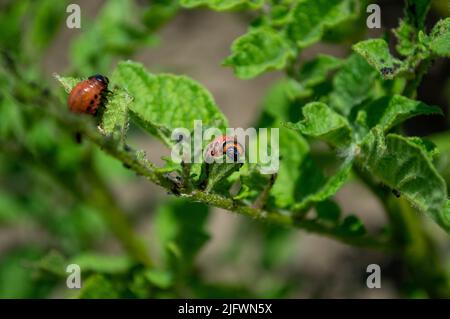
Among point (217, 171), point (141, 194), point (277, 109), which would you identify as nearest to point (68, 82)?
point (217, 171)

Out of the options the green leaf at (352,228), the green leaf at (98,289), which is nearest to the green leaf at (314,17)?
the green leaf at (352,228)

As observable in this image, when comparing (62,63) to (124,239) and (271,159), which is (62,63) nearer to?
(124,239)

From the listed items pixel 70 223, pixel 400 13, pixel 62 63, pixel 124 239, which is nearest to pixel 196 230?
pixel 124 239

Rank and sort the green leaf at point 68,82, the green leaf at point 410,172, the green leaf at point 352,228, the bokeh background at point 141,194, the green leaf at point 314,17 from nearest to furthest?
the green leaf at point 410,172
the green leaf at point 68,82
the green leaf at point 314,17
the green leaf at point 352,228
the bokeh background at point 141,194

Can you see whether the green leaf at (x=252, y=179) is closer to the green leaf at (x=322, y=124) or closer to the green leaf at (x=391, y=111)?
the green leaf at (x=322, y=124)

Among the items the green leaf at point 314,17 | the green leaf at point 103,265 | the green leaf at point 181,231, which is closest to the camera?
the green leaf at point 314,17
